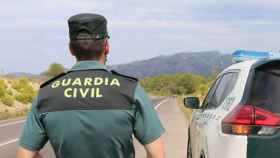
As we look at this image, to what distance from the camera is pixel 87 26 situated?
3934 mm

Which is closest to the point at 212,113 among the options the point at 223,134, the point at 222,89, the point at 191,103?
the point at 222,89

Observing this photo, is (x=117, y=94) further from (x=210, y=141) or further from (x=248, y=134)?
(x=210, y=141)

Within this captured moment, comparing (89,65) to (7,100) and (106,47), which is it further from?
(7,100)

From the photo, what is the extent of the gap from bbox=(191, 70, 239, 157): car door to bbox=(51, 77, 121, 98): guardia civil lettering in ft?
8.45

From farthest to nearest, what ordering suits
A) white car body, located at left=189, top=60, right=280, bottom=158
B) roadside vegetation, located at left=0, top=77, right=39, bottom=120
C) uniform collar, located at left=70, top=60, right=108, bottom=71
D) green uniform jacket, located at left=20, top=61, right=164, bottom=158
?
roadside vegetation, located at left=0, top=77, right=39, bottom=120, white car body, located at left=189, top=60, right=280, bottom=158, uniform collar, located at left=70, top=60, right=108, bottom=71, green uniform jacket, located at left=20, top=61, right=164, bottom=158

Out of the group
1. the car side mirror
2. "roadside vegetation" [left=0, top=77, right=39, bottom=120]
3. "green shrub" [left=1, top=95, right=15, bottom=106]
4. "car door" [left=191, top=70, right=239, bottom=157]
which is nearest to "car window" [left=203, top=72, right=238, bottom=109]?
"car door" [left=191, top=70, right=239, bottom=157]

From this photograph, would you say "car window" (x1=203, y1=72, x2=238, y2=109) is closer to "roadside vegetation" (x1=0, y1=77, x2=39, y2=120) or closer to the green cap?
the green cap

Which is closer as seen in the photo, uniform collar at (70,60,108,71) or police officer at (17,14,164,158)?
police officer at (17,14,164,158)

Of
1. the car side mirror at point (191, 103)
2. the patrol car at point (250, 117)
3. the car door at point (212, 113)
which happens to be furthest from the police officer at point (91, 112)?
the car side mirror at point (191, 103)

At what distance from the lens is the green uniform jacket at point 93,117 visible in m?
3.88

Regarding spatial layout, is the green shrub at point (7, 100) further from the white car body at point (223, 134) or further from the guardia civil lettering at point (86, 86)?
the guardia civil lettering at point (86, 86)

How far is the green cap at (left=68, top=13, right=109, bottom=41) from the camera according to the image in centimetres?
393

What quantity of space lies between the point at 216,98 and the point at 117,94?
156 inches

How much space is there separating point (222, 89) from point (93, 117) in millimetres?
3864
